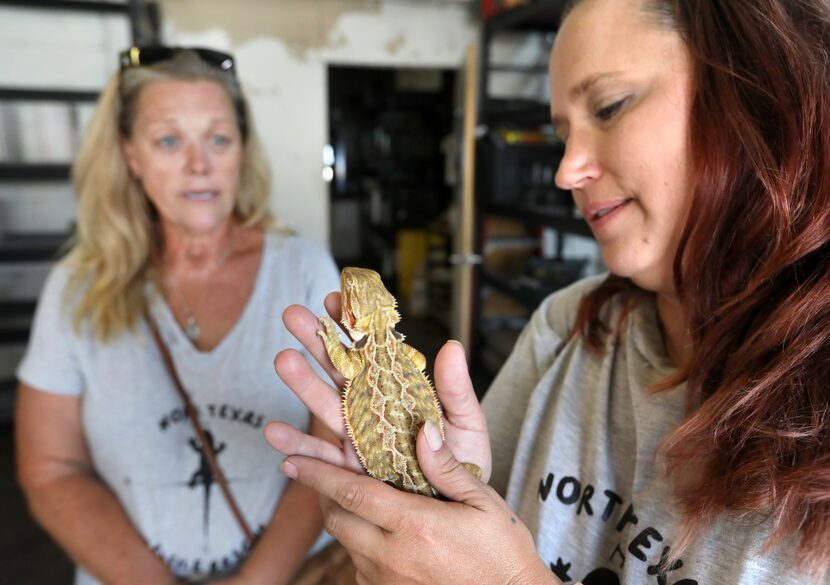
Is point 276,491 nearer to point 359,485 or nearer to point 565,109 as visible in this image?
point 359,485

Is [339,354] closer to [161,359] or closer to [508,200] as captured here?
[161,359]

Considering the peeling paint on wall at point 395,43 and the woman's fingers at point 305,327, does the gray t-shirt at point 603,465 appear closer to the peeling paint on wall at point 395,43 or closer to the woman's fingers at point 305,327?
the woman's fingers at point 305,327

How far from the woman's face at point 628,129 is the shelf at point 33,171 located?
3511 mm

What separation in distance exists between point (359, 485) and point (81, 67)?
12.7 feet

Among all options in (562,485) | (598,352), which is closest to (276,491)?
(562,485)

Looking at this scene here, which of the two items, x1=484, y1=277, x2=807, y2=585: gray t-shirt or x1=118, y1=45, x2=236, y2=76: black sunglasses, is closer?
x1=484, y1=277, x2=807, y2=585: gray t-shirt

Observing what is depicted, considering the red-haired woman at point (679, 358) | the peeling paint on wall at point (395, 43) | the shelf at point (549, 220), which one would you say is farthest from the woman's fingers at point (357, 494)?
the peeling paint on wall at point (395, 43)

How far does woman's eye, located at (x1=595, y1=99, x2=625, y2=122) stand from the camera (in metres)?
0.77

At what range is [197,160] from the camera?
1333 millimetres

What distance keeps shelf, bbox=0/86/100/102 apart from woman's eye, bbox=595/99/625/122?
3431mm

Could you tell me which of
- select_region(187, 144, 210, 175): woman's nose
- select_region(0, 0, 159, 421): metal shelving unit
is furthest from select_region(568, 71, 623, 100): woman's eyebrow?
select_region(0, 0, 159, 421): metal shelving unit

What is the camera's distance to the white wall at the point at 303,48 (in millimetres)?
3656

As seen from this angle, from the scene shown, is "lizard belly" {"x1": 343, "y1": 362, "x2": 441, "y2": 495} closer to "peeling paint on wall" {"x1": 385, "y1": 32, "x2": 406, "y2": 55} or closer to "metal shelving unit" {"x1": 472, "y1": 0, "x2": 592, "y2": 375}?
"metal shelving unit" {"x1": 472, "y1": 0, "x2": 592, "y2": 375}

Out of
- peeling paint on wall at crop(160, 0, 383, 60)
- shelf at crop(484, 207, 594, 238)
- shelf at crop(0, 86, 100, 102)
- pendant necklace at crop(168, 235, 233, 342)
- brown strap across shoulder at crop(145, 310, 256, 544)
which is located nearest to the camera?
brown strap across shoulder at crop(145, 310, 256, 544)
